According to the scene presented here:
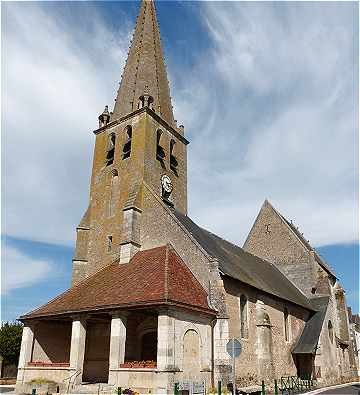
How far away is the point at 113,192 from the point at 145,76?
899cm

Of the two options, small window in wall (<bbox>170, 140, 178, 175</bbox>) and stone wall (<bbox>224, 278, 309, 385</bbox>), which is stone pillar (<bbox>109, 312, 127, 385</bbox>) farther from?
small window in wall (<bbox>170, 140, 178, 175</bbox>)

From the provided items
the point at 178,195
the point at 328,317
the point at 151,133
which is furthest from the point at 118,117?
the point at 328,317

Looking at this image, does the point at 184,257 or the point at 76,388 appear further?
the point at 184,257

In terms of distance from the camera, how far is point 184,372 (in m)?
14.6

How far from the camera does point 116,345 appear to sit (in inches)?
581

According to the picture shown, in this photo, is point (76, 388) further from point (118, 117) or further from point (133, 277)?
point (118, 117)

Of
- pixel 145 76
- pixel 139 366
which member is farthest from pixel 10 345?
pixel 145 76

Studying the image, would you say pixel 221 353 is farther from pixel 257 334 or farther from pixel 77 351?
pixel 77 351

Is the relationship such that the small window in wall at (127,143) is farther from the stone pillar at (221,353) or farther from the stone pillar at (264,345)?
the stone pillar at (221,353)

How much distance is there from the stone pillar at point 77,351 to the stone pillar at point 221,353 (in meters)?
5.37

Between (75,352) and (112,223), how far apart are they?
812 cm

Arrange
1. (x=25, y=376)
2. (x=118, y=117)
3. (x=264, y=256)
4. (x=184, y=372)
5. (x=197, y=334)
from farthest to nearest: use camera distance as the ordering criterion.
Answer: (x=264, y=256) < (x=118, y=117) < (x=25, y=376) < (x=197, y=334) < (x=184, y=372)

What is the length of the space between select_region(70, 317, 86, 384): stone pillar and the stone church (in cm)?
4

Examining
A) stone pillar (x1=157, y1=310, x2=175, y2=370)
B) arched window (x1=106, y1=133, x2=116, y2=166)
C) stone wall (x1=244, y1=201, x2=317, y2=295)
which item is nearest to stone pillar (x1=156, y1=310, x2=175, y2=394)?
stone pillar (x1=157, y1=310, x2=175, y2=370)
